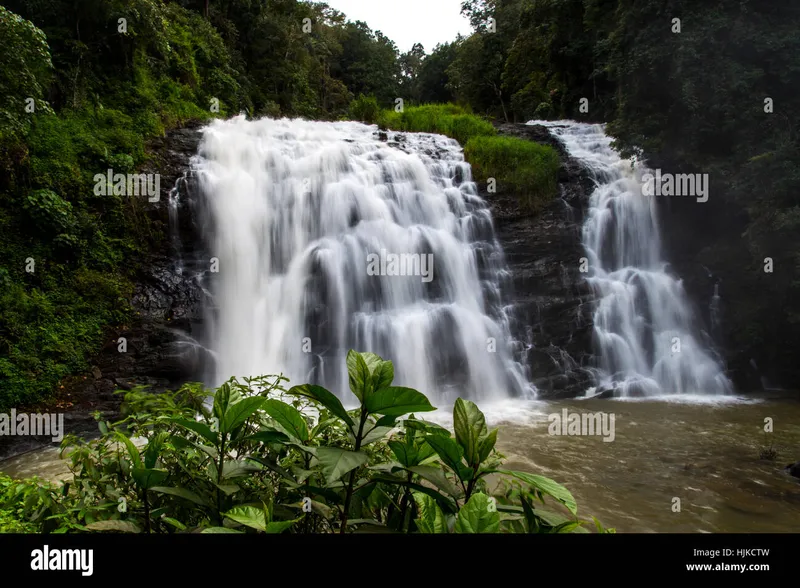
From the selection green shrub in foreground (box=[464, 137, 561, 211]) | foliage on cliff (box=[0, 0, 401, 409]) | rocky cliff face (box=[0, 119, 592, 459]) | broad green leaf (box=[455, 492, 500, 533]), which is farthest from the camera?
green shrub in foreground (box=[464, 137, 561, 211])

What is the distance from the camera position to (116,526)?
1.11 m

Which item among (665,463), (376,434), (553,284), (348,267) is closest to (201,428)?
(376,434)

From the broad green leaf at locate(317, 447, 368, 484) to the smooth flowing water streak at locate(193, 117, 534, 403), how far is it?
8241 millimetres

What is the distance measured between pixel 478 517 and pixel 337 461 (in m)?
0.30

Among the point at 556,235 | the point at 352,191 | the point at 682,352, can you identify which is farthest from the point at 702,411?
the point at 352,191

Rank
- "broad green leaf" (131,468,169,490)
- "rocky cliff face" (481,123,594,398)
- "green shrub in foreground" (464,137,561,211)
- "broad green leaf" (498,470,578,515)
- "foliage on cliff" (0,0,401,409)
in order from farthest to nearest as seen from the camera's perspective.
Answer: "green shrub in foreground" (464,137,561,211) → "rocky cliff face" (481,123,594,398) → "foliage on cliff" (0,0,401,409) → "broad green leaf" (131,468,169,490) → "broad green leaf" (498,470,578,515)

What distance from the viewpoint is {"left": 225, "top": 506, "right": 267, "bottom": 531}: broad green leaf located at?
1017mm

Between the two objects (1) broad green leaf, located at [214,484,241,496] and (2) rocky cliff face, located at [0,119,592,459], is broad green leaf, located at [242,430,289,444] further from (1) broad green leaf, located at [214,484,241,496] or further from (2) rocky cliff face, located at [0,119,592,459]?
(2) rocky cliff face, located at [0,119,592,459]

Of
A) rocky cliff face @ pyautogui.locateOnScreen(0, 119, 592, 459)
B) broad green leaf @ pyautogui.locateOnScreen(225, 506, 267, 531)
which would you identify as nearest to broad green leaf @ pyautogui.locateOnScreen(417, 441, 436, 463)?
broad green leaf @ pyautogui.locateOnScreen(225, 506, 267, 531)

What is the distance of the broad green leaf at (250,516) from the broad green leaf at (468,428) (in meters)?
0.45

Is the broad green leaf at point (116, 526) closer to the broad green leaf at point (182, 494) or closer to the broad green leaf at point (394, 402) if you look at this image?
the broad green leaf at point (182, 494)

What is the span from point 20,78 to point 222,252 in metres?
4.52

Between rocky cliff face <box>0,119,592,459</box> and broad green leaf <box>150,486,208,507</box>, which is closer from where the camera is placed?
broad green leaf <box>150,486,208,507</box>
